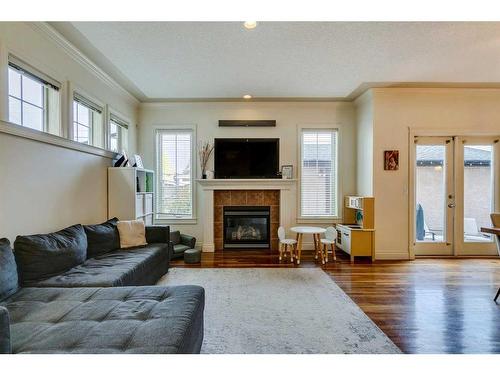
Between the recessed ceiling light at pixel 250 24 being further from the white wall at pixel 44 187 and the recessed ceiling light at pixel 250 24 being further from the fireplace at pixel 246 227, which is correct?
the fireplace at pixel 246 227

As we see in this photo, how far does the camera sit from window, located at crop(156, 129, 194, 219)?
211 inches

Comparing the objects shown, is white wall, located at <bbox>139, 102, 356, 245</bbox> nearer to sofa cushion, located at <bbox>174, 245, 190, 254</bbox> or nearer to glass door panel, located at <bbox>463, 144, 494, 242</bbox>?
sofa cushion, located at <bbox>174, 245, 190, 254</bbox>

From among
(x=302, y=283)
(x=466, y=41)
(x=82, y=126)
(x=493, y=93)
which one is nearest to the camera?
(x=466, y=41)

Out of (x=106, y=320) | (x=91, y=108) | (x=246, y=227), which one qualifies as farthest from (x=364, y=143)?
(x=106, y=320)

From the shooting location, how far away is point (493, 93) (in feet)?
15.0

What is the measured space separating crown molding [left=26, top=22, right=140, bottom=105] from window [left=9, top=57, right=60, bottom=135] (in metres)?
0.43

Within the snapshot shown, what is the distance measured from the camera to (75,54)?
3254 millimetres

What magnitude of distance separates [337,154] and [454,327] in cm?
354

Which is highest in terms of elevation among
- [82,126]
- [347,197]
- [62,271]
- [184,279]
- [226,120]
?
[226,120]

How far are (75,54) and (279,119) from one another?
3.40 meters

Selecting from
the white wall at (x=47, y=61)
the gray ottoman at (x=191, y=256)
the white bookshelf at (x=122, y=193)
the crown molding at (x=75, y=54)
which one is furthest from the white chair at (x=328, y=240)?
the crown molding at (x=75, y=54)

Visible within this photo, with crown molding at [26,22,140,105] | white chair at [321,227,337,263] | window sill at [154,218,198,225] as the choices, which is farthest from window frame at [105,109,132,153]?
white chair at [321,227,337,263]

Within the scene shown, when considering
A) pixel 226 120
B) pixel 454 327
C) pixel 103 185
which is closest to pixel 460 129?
pixel 454 327
